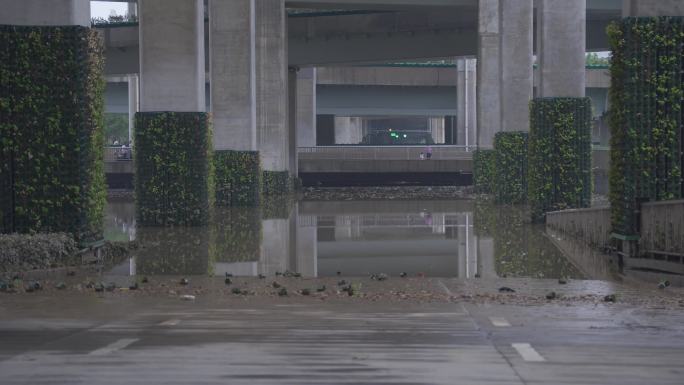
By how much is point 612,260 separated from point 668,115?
255cm

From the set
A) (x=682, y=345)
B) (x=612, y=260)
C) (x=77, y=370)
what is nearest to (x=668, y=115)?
(x=612, y=260)

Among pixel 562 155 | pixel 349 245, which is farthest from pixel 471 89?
pixel 349 245

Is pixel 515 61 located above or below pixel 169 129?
above

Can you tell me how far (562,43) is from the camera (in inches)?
1196

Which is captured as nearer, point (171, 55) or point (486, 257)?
point (486, 257)

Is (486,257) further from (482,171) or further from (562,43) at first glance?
(482,171)

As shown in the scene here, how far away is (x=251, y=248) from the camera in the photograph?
22656 mm

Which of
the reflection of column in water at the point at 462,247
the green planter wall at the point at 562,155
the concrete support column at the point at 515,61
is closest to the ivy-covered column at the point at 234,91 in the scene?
the reflection of column in water at the point at 462,247

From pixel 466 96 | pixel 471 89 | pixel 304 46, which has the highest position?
pixel 304 46

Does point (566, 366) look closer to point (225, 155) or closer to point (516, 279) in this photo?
point (516, 279)

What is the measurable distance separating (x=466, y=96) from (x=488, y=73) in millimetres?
39121

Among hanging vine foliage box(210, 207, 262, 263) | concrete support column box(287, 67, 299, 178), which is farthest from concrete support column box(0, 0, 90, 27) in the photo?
concrete support column box(287, 67, 299, 178)

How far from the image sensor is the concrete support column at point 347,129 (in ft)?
505

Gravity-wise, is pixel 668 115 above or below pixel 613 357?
above
